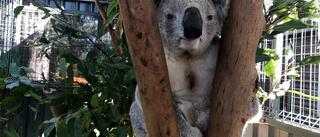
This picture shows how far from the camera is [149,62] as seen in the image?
0.79 m

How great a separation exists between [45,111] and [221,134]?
2.69 metres

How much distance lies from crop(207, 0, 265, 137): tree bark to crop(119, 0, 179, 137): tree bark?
0.65 feet

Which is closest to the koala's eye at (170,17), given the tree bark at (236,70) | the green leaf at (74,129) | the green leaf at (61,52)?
the tree bark at (236,70)

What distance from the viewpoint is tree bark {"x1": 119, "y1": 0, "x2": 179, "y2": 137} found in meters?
0.76

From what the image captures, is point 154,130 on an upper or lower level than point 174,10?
lower

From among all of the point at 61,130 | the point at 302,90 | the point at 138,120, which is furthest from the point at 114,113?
the point at 302,90

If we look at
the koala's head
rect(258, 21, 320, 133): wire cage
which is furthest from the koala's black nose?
rect(258, 21, 320, 133): wire cage

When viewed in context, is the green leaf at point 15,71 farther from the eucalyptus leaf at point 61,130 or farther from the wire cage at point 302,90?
the wire cage at point 302,90

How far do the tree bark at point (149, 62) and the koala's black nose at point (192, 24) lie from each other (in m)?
0.15

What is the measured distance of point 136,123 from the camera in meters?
1.30

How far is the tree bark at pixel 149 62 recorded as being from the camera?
76 centimetres

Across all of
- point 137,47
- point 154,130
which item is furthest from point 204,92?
point 137,47

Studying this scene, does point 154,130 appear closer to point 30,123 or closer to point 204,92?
point 204,92

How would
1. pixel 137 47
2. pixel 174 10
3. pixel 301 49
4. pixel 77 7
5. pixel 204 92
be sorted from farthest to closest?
pixel 77 7 < pixel 301 49 < pixel 204 92 < pixel 174 10 < pixel 137 47
